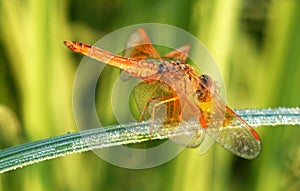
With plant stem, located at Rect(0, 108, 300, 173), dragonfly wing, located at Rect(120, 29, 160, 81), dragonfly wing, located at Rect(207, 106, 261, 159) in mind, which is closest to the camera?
plant stem, located at Rect(0, 108, 300, 173)

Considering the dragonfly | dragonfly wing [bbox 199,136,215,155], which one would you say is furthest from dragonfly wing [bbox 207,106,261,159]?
dragonfly wing [bbox 199,136,215,155]

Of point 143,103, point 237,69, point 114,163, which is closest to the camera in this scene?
point 143,103

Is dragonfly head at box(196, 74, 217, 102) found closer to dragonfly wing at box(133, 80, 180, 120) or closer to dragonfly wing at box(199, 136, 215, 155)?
dragonfly wing at box(133, 80, 180, 120)

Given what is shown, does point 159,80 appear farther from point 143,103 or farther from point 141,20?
point 141,20

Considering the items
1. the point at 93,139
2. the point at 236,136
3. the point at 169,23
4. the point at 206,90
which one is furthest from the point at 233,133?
the point at 169,23

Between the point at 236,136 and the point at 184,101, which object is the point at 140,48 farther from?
the point at 236,136

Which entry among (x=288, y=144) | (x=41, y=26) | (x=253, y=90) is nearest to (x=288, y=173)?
(x=288, y=144)

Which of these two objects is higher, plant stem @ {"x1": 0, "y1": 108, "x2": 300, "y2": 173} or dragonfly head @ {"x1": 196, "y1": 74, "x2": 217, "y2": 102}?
dragonfly head @ {"x1": 196, "y1": 74, "x2": 217, "y2": 102}

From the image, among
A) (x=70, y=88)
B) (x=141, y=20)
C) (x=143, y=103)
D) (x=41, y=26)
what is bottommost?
(x=143, y=103)

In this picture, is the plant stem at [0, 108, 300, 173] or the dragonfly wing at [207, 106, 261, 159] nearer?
the plant stem at [0, 108, 300, 173]
